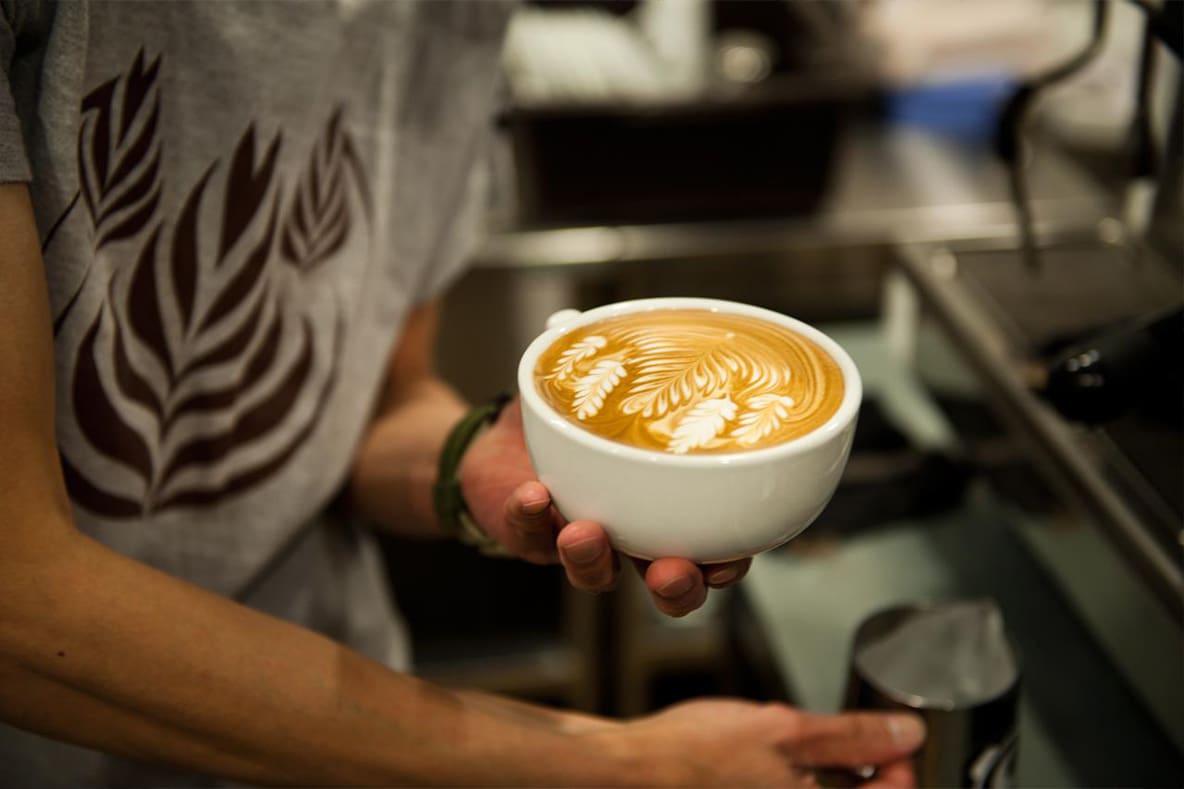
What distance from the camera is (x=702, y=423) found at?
621 mm

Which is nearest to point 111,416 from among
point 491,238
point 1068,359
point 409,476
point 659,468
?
point 409,476

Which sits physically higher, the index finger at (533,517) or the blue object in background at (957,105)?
the index finger at (533,517)

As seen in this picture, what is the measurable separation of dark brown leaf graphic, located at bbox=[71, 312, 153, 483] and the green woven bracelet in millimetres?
234

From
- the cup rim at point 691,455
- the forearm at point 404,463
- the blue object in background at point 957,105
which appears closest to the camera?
the cup rim at point 691,455

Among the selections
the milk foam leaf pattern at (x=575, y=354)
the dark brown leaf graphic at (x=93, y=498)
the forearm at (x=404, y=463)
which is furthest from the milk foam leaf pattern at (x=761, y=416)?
the dark brown leaf graphic at (x=93, y=498)

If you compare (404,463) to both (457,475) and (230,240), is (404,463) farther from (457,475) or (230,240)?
(230,240)

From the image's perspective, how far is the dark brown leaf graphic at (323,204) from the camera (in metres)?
→ 0.91

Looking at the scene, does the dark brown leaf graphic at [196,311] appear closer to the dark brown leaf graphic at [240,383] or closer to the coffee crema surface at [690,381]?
the dark brown leaf graphic at [240,383]

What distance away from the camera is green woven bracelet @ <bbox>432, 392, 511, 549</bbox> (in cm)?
90

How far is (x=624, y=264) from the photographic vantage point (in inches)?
75.9

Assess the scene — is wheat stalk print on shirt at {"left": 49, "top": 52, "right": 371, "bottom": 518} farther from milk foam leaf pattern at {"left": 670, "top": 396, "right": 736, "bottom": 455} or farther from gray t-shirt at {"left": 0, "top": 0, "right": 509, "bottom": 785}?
milk foam leaf pattern at {"left": 670, "top": 396, "right": 736, "bottom": 455}

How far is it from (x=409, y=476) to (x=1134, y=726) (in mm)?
707

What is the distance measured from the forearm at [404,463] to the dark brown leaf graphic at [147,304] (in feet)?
0.84

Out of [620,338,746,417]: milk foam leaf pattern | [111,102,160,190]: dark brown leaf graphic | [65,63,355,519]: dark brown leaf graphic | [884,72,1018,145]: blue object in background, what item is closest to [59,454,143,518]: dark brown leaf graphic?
[65,63,355,519]: dark brown leaf graphic
